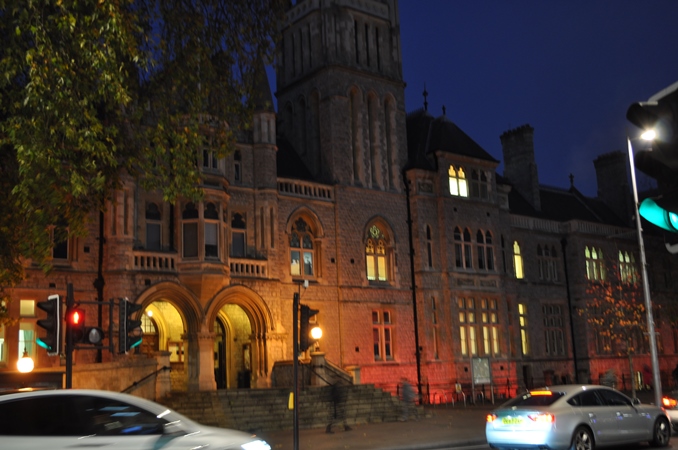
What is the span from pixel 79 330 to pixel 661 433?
11702mm

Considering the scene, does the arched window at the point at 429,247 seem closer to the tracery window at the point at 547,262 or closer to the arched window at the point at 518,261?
the arched window at the point at 518,261

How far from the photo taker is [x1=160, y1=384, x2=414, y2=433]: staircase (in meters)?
23.6

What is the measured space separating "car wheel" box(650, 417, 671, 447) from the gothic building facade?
13.5 meters

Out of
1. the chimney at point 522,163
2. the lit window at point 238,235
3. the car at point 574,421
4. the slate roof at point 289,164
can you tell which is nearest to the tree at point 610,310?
the chimney at point 522,163

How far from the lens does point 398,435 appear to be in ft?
66.4

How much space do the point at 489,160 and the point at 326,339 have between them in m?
12.8

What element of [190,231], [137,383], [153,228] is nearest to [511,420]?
[137,383]

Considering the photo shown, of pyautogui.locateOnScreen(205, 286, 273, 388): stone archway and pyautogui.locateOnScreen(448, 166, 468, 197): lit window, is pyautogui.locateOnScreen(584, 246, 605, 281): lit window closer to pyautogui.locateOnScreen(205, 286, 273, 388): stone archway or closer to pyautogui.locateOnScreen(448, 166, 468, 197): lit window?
pyautogui.locateOnScreen(448, 166, 468, 197): lit window

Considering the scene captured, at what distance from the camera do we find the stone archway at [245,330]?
29.0 meters

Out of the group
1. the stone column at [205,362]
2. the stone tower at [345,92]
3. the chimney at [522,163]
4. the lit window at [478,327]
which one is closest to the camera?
the stone column at [205,362]

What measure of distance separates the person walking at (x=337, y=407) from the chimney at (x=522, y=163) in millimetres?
22756

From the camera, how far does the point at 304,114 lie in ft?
118

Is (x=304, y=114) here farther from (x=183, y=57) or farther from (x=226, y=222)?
(x=183, y=57)

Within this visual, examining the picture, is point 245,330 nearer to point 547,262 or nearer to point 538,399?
point 538,399
